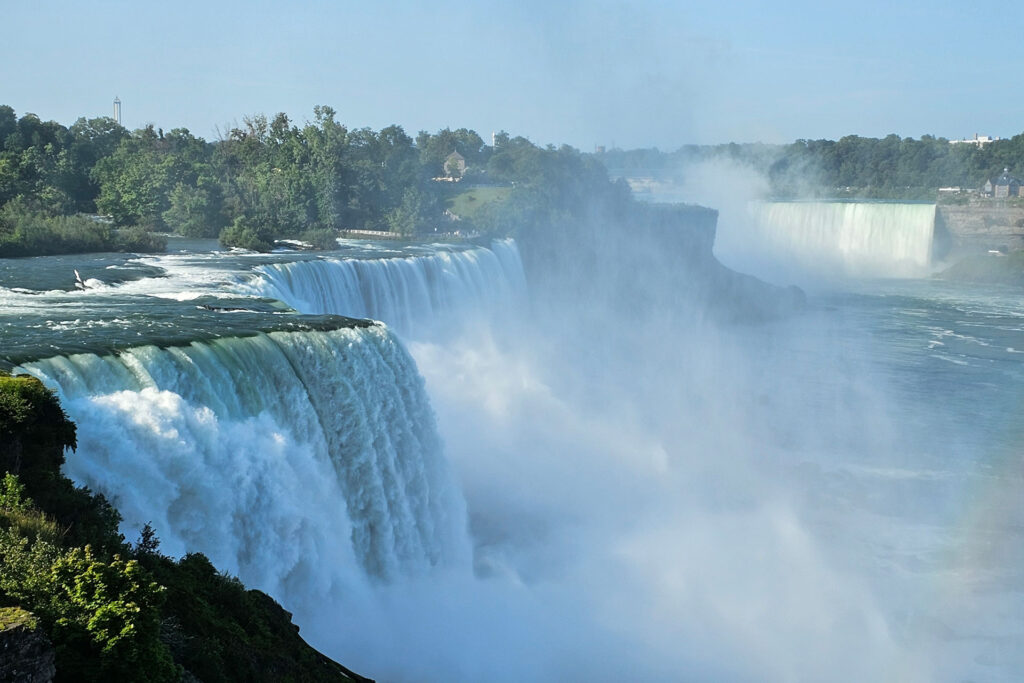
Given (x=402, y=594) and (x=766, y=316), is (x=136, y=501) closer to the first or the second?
(x=402, y=594)

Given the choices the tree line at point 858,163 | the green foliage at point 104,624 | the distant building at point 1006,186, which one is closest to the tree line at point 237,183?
the green foliage at point 104,624

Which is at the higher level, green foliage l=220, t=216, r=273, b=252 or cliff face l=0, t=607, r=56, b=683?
cliff face l=0, t=607, r=56, b=683

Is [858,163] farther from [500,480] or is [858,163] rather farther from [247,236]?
[500,480]

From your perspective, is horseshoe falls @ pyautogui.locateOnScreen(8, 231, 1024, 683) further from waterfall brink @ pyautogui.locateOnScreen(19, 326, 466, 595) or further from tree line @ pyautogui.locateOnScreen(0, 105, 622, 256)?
tree line @ pyautogui.locateOnScreen(0, 105, 622, 256)

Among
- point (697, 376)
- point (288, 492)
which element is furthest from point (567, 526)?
point (697, 376)

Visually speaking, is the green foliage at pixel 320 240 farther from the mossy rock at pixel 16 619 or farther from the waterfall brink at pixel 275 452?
the mossy rock at pixel 16 619

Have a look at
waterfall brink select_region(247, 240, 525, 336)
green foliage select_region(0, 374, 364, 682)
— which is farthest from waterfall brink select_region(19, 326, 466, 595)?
waterfall brink select_region(247, 240, 525, 336)

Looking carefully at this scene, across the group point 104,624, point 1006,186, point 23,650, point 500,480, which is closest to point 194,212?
point 500,480
